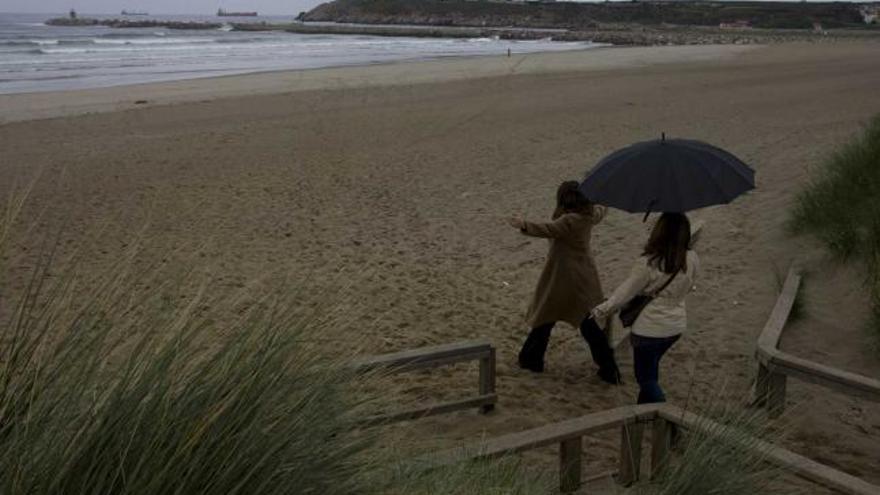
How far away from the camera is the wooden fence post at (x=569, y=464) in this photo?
12.9 feet

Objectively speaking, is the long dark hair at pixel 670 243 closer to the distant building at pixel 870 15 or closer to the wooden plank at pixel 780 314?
the wooden plank at pixel 780 314

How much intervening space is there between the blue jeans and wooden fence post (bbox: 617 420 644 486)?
76 cm

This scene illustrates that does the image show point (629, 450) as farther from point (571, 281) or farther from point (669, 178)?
point (571, 281)

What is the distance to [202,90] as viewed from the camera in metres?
27.5

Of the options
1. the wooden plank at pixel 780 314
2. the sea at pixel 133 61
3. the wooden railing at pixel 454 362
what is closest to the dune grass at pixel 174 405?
the wooden railing at pixel 454 362

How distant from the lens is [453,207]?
1141 cm

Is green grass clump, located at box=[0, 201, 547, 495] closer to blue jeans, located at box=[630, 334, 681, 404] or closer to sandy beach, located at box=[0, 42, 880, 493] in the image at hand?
sandy beach, located at box=[0, 42, 880, 493]

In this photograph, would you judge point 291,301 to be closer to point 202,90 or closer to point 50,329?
point 50,329

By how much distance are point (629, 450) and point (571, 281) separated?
5.68 feet

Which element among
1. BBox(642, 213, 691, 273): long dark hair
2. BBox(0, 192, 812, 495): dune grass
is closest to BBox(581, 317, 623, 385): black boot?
BBox(642, 213, 691, 273): long dark hair

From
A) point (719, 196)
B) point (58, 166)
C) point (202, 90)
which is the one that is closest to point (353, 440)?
point (719, 196)

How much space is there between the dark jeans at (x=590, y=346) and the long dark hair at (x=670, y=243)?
109cm

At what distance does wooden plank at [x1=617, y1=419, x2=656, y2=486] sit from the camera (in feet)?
13.2

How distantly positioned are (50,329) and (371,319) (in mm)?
4545
